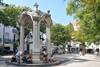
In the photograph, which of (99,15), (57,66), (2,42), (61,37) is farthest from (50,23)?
(61,37)

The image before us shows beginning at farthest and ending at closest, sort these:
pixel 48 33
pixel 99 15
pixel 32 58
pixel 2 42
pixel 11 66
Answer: pixel 2 42
pixel 48 33
pixel 32 58
pixel 11 66
pixel 99 15

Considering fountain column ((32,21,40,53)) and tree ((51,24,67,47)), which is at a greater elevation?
tree ((51,24,67,47))

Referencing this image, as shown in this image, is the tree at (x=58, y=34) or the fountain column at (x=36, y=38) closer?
the fountain column at (x=36, y=38)

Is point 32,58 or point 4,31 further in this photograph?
point 4,31

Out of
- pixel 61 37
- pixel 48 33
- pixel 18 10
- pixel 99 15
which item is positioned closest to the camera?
pixel 99 15

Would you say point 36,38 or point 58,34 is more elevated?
point 58,34

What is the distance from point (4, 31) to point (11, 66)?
59.2 metres

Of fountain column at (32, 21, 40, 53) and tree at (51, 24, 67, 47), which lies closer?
fountain column at (32, 21, 40, 53)

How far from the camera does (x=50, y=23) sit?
104 feet

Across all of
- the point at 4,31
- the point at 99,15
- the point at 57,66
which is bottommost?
the point at 57,66

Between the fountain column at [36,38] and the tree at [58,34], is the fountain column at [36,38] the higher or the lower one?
the lower one

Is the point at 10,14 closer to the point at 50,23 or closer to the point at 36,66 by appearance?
the point at 50,23

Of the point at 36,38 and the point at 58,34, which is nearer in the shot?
the point at 36,38

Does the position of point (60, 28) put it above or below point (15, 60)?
above
